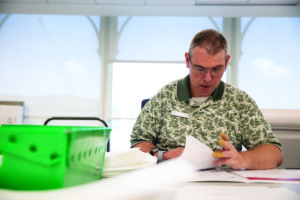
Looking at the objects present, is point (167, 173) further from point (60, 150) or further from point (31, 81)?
point (31, 81)

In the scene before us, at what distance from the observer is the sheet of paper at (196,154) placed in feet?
3.07

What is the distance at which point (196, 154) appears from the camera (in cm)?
95

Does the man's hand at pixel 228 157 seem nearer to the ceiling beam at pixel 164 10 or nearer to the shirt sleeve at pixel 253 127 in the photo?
the shirt sleeve at pixel 253 127

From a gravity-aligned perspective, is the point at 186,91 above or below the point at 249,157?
above

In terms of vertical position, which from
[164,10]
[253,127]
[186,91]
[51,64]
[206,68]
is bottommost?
[253,127]

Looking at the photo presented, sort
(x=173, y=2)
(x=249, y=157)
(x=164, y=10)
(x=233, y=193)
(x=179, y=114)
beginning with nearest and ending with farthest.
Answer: (x=233, y=193)
(x=249, y=157)
(x=179, y=114)
(x=173, y=2)
(x=164, y=10)

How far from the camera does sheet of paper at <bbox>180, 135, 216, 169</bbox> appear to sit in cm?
94

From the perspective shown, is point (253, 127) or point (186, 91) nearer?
point (253, 127)

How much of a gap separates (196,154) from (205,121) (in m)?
0.44

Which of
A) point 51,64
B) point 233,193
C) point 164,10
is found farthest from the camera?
point 51,64

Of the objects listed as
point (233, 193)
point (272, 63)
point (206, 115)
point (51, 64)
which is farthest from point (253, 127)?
point (51, 64)

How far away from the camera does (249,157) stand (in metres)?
1.13

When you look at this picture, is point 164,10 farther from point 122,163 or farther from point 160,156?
point 122,163

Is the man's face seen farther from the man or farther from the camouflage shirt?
the camouflage shirt
